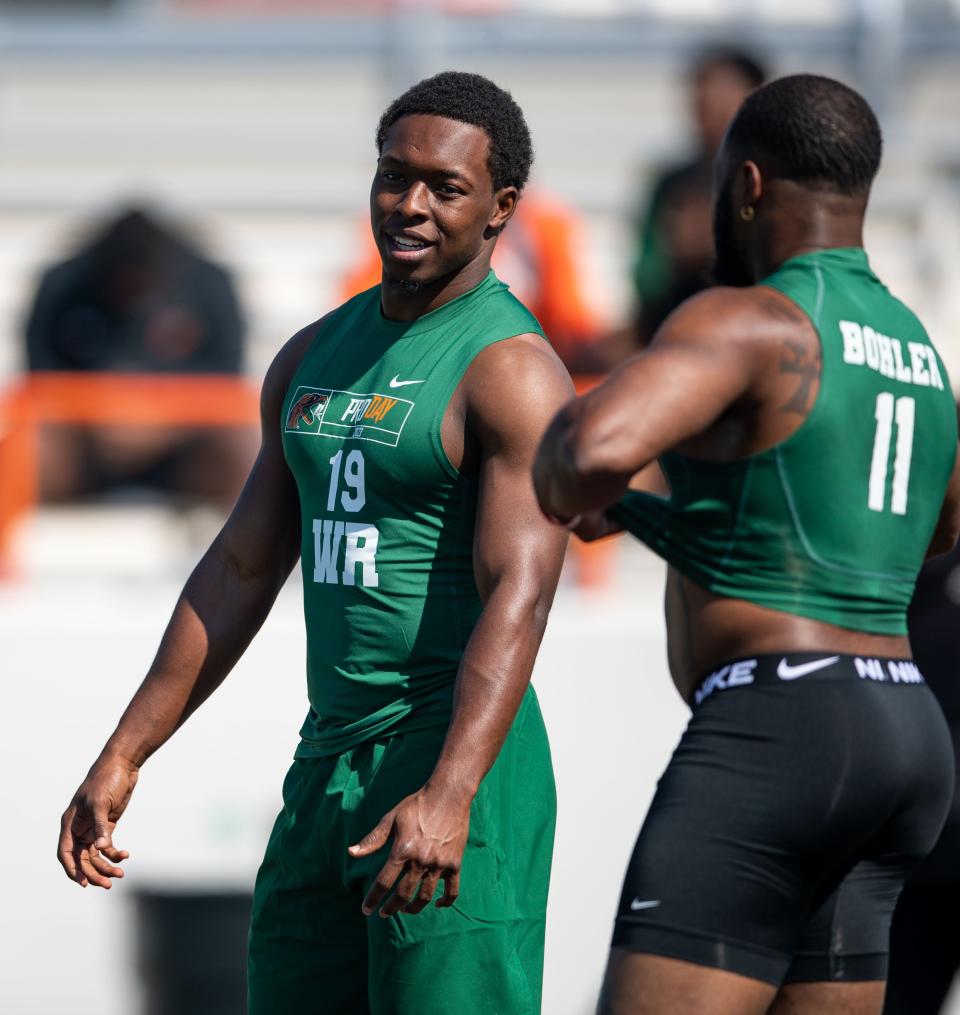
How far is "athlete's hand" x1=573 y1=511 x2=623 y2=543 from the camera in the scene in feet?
10.3

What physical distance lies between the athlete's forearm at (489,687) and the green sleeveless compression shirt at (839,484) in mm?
302

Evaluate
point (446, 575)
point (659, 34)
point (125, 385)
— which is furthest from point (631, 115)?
point (446, 575)

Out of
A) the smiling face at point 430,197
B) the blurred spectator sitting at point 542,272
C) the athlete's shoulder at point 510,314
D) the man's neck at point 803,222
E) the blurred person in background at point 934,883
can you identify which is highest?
the blurred spectator sitting at point 542,272

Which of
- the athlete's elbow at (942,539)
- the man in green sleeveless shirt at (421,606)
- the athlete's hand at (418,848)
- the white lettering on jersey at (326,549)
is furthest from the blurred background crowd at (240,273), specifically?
the athlete's hand at (418,848)

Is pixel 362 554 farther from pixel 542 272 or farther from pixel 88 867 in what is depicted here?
pixel 542 272

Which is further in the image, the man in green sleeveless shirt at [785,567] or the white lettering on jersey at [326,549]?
the white lettering on jersey at [326,549]

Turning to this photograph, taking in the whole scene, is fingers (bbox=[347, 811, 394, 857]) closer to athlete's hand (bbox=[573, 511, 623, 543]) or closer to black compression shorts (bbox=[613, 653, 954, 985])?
black compression shorts (bbox=[613, 653, 954, 985])

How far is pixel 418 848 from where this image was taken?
3002 millimetres

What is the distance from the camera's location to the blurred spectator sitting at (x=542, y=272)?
7383 mm

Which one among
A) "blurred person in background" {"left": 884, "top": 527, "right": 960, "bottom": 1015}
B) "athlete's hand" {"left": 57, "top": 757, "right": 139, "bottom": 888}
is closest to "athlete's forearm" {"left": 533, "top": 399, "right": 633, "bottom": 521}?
"athlete's hand" {"left": 57, "top": 757, "right": 139, "bottom": 888}

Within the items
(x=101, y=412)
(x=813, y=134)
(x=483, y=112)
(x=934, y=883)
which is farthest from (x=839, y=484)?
(x=101, y=412)

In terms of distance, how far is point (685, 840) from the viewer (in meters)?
2.82

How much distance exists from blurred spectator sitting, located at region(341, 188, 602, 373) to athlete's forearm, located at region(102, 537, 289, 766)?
3648 mm

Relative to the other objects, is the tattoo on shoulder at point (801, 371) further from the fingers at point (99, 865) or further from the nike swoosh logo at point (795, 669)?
the fingers at point (99, 865)
